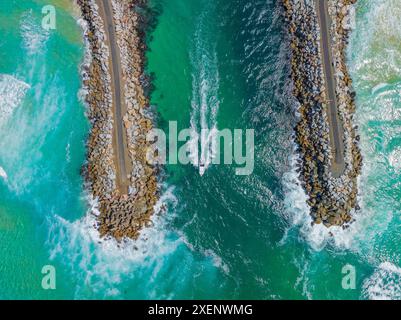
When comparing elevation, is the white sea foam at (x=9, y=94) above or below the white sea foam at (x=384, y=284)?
above

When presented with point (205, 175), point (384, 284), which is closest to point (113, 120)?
point (205, 175)

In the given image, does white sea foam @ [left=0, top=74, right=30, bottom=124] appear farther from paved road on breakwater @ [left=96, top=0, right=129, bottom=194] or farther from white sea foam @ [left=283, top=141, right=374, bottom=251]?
white sea foam @ [left=283, top=141, right=374, bottom=251]

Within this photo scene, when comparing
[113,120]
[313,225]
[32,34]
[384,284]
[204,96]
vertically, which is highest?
[32,34]

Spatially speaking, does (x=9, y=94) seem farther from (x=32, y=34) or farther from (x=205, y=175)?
(x=205, y=175)

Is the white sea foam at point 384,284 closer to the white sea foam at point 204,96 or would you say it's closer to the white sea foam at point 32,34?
the white sea foam at point 204,96

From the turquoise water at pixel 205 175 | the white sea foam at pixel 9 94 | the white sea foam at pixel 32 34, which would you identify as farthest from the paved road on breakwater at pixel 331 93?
the white sea foam at pixel 9 94

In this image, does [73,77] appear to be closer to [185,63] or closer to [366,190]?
[185,63]

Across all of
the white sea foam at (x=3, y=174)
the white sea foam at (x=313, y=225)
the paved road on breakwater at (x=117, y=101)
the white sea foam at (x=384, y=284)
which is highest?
the paved road on breakwater at (x=117, y=101)
